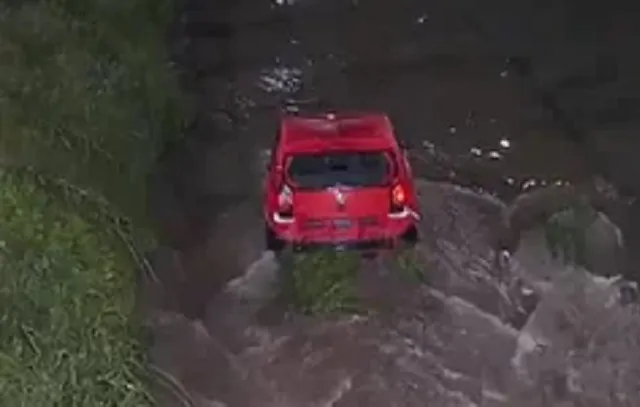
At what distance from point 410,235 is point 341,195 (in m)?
0.88

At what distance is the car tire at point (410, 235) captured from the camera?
1359cm

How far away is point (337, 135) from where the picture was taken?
13898 mm

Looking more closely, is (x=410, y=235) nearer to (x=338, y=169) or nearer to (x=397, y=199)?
(x=397, y=199)

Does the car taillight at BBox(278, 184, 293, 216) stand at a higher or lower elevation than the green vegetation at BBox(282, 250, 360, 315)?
higher

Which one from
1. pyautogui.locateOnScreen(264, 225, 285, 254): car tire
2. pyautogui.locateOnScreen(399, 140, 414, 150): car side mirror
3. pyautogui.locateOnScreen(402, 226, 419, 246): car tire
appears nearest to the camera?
pyautogui.locateOnScreen(402, 226, 419, 246): car tire

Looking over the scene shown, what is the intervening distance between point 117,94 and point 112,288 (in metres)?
4.04

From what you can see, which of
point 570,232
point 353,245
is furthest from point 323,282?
point 570,232

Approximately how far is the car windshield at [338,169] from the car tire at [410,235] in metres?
0.57

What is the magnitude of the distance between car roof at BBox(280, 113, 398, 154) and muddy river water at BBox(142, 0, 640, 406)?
5.12 feet

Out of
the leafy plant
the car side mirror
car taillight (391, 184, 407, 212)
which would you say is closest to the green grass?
car taillight (391, 184, 407, 212)

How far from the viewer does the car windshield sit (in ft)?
44.0

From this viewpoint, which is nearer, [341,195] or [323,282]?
[341,195]

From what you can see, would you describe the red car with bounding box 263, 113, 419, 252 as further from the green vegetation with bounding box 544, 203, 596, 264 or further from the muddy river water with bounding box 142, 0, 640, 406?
the green vegetation with bounding box 544, 203, 596, 264

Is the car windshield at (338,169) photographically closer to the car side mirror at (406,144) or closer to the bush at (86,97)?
the bush at (86,97)
